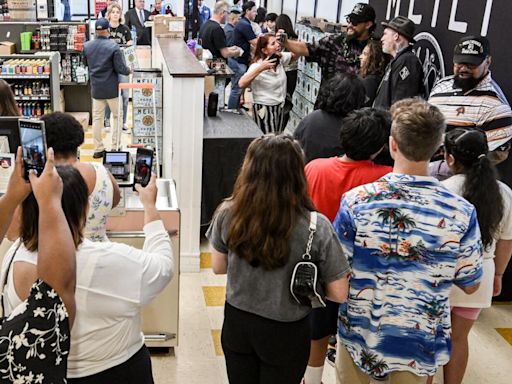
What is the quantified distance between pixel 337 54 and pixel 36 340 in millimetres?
4520

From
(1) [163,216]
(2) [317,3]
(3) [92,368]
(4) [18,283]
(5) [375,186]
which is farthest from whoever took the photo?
(2) [317,3]

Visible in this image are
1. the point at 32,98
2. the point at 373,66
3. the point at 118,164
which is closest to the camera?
the point at 118,164

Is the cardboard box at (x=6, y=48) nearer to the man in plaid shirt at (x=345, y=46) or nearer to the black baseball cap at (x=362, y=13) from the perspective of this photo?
the man in plaid shirt at (x=345, y=46)

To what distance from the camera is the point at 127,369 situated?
1920mm

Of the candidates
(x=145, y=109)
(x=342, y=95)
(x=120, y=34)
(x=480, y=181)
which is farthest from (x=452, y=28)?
(x=120, y=34)

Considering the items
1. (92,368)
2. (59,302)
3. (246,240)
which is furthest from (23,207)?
(246,240)

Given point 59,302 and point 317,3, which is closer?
point 59,302

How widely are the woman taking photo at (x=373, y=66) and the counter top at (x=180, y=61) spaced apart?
1.36 metres

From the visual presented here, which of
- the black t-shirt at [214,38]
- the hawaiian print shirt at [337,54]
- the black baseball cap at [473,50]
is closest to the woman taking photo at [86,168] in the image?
the black baseball cap at [473,50]

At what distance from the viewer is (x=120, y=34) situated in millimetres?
9461

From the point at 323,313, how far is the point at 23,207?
1.50m

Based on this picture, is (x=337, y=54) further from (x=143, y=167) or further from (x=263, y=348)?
(x=263, y=348)

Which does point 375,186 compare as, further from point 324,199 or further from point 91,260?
point 91,260

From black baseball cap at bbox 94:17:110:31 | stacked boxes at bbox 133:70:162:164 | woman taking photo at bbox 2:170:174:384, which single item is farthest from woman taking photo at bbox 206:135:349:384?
black baseball cap at bbox 94:17:110:31
